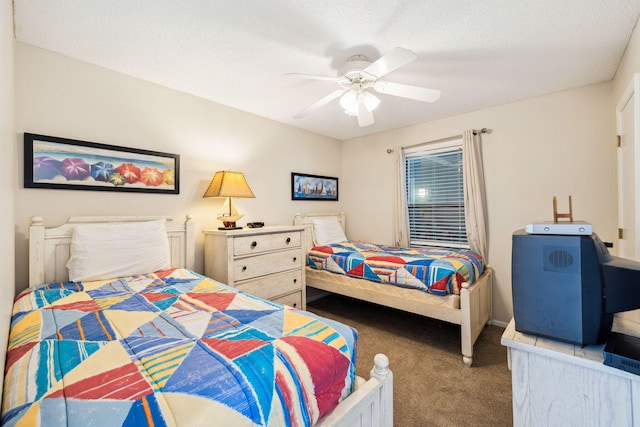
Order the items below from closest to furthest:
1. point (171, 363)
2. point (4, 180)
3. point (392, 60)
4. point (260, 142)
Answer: point (171, 363) < point (4, 180) < point (392, 60) < point (260, 142)

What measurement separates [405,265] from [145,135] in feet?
8.42

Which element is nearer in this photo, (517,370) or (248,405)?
(248,405)

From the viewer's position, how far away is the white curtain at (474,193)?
2.99 meters

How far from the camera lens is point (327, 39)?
1.78m

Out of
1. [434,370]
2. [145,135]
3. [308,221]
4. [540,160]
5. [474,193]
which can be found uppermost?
[145,135]

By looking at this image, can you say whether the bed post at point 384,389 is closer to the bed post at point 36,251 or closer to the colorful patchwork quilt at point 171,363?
the colorful patchwork quilt at point 171,363

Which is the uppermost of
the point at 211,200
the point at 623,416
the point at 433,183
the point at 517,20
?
the point at 517,20

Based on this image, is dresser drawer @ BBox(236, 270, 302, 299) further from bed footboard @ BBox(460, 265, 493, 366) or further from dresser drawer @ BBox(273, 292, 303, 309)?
bed footboard @ BBox(460, 265, 493, 366)

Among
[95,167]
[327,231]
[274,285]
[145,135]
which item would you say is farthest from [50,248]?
[327,231]

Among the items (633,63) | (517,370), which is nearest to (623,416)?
(517,370)

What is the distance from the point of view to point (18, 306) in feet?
4.55

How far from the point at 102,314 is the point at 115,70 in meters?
1.96

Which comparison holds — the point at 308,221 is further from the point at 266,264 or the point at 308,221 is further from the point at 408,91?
the point at 408,91

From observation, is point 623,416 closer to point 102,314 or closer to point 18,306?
point 102,314
